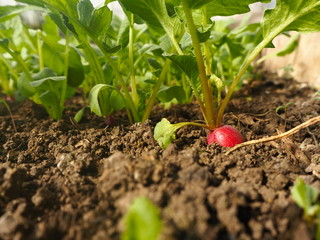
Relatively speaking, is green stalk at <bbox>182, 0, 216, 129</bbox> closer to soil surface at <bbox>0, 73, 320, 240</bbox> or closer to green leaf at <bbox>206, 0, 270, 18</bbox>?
soil surface at <bbox>0, 73, 320, 240</bbox>

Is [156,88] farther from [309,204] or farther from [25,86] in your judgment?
[309,204]

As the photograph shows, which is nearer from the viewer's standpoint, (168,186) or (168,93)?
(168,186)

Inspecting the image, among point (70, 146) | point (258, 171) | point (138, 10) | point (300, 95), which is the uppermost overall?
point (138, 10)

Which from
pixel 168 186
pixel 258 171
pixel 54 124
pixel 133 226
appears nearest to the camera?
pixel 133 226

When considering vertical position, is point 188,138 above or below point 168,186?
below

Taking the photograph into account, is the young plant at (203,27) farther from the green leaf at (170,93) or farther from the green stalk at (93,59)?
the green stalk at (93,59)

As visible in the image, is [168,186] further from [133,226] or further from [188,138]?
[188,138]

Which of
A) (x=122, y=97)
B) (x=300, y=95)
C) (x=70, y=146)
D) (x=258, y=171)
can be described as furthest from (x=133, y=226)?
(x=300, y=95)
